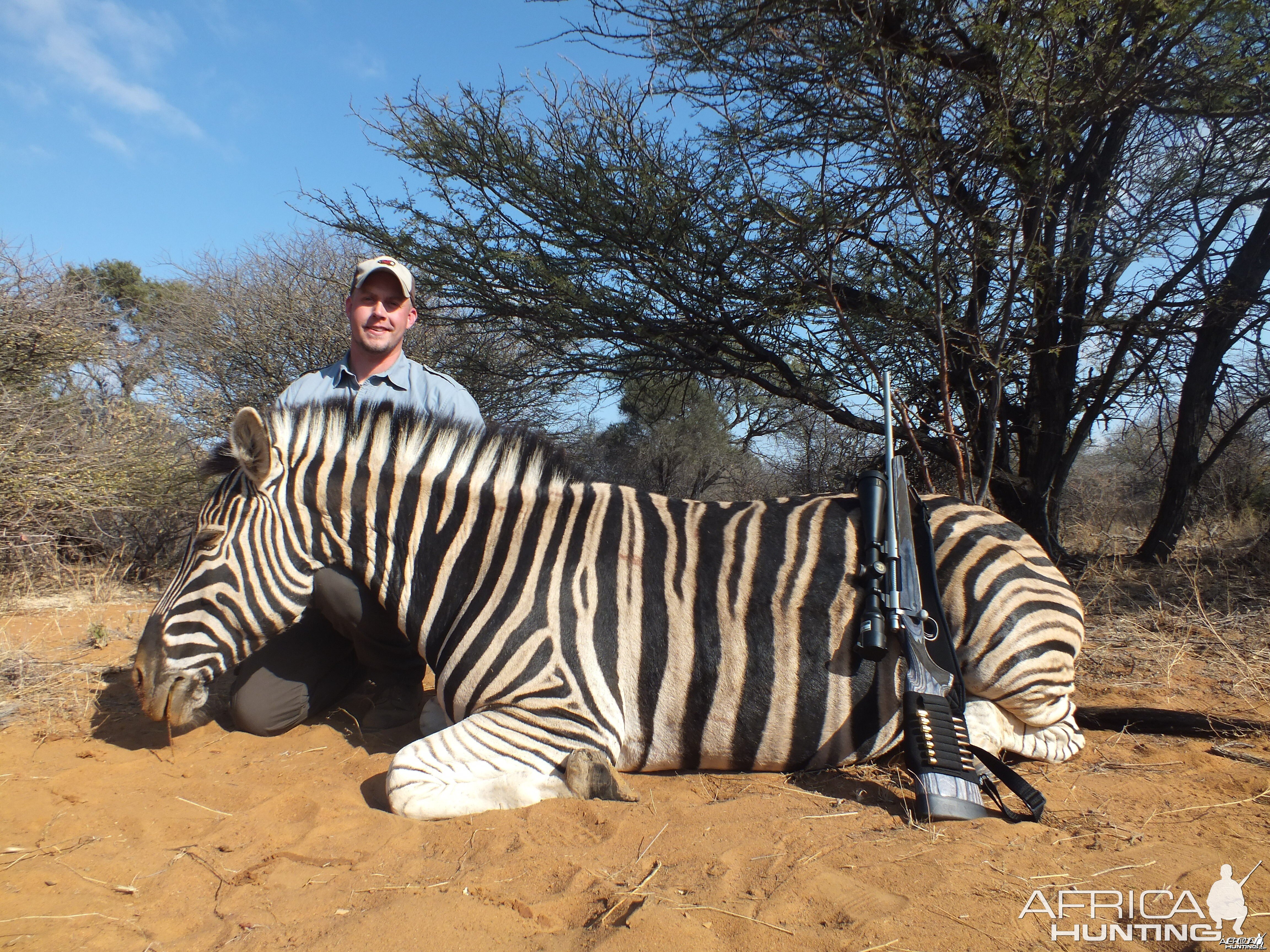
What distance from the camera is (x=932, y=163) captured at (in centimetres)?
520

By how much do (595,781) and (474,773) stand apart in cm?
43

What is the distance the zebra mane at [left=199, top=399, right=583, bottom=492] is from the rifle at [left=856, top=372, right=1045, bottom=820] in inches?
51.2

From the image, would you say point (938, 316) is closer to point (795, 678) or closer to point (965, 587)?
point (965, 587)

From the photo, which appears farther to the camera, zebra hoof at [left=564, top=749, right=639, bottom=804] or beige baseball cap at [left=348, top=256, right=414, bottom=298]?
beige baseball cap at [left=348, top=256, right=414, bottom=298]

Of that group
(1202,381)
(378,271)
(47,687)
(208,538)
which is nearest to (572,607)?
(208,538)

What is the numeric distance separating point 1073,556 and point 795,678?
4.95m

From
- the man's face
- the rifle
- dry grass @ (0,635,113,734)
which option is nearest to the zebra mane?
the man's face

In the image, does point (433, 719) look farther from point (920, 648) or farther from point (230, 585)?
point (920, 648)

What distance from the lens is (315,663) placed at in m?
3.57

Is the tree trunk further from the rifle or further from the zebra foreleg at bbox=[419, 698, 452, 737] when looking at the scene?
the zebra foreleg at bbox=[419, 698, 452, 737]

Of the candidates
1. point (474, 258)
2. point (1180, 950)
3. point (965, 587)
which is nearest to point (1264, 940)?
point (1180, 950)

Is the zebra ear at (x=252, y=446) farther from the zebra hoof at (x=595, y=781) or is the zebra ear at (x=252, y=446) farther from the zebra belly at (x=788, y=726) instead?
the zebra belly at (x=788, y=726)

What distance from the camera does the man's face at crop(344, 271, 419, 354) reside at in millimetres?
3895

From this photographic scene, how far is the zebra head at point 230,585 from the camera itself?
9.30ft
